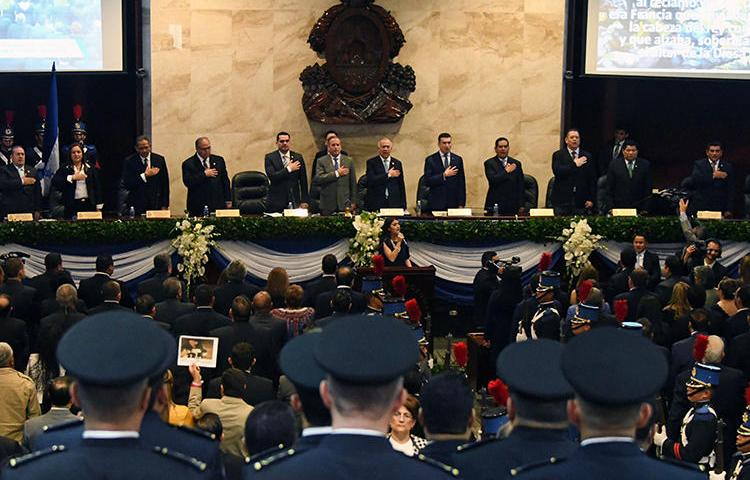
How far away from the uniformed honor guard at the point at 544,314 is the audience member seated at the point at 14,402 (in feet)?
12.8

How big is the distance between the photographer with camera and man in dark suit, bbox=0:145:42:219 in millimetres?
7753

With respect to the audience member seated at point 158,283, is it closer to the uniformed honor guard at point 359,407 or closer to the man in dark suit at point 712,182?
the man in dark suit at point 712,182

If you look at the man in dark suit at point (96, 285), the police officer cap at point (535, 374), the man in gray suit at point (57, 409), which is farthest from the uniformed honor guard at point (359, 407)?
the man in dark suit at point (96, 285)

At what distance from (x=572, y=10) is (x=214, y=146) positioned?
18.2ft

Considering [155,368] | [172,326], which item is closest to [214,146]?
[172,326]

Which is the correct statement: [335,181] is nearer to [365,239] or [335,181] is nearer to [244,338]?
[365,239]

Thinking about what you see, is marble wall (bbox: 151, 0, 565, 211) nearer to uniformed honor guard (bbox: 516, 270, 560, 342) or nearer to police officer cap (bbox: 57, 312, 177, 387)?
uniformed honor guard (bbox: 516, 270, 560, 342)

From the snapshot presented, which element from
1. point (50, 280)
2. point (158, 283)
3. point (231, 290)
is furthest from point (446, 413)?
point (50, 280)

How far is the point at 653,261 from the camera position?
13.8 m

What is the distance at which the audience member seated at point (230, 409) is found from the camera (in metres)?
7.30

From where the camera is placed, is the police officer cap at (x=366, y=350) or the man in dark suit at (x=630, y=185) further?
the man in dark suit at (x=630, y=185)

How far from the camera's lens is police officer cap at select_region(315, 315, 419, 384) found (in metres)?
3.44

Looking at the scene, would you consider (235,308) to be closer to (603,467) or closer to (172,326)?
(172,326)

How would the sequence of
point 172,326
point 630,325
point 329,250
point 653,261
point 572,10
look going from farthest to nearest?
point 572,10, point 329,250, point 653,261, point 172,326, point 630,325
